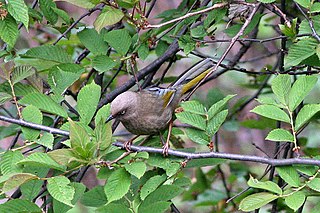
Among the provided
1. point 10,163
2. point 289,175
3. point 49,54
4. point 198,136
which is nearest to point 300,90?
point 289,175

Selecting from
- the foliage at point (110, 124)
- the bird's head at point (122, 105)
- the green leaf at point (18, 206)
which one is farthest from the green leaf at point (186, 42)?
the green leaf at point (18, 206)

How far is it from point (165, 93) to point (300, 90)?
1.13 meters

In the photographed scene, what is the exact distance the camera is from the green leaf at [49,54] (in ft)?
8.87

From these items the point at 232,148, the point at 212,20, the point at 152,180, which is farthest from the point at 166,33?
the point at 232,148

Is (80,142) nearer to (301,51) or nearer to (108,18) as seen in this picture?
(108,18)

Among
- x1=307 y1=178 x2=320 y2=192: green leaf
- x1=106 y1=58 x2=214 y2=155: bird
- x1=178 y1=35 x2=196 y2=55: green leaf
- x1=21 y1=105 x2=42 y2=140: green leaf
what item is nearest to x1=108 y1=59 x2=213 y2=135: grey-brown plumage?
x1=106 y1=58 x2=214 y2=155: bird

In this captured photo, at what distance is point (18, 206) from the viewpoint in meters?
2.05

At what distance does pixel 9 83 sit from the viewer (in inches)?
95.1

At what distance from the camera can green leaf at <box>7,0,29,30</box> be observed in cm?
224

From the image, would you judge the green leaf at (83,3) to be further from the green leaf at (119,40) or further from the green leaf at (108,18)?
the green leaf at (119,40)

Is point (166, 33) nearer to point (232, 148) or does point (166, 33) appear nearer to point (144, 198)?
point (144, 198)

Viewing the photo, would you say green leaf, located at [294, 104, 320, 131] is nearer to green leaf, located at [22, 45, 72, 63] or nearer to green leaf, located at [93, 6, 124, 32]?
green leaf, located at [93, 6, 124, 32]

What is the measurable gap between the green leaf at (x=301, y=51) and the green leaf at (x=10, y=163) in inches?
43.7

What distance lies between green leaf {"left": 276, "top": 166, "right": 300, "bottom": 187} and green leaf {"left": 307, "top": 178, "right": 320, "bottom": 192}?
0.05 m
